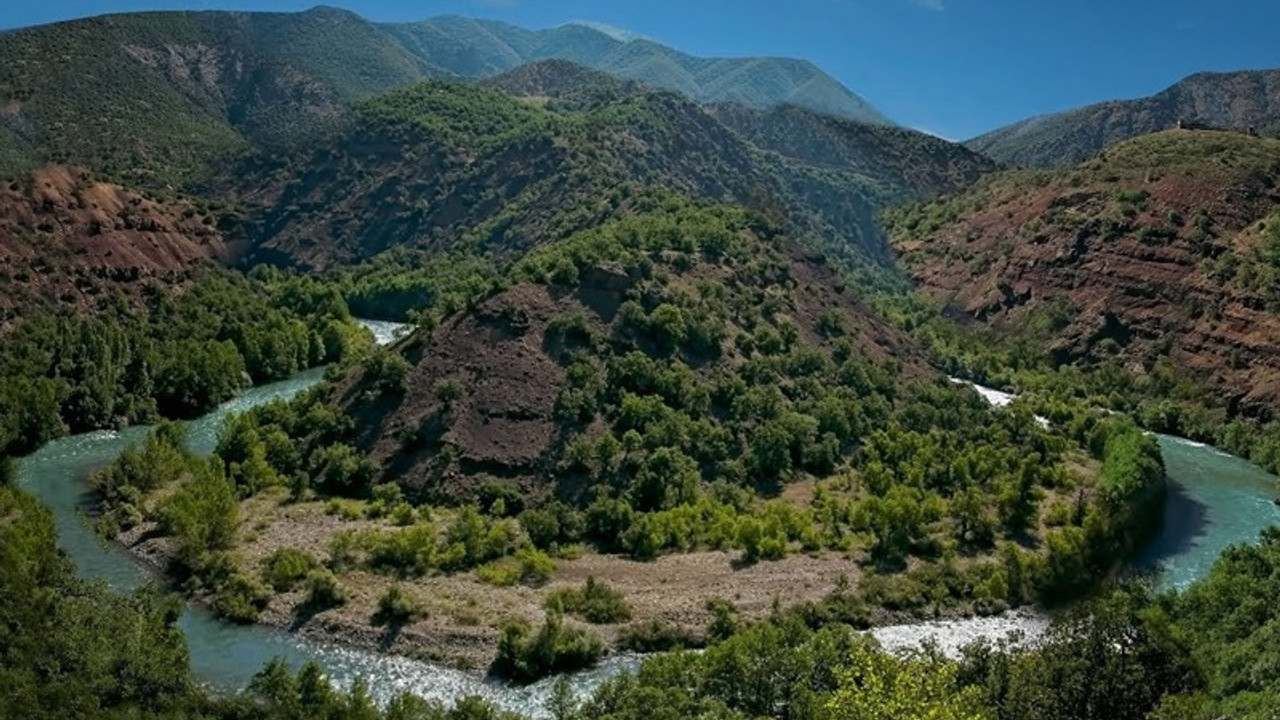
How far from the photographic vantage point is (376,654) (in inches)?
2110

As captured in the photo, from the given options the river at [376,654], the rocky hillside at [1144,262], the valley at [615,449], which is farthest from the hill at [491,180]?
the river at [376,654]

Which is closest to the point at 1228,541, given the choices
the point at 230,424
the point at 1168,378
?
the point at 1168,378

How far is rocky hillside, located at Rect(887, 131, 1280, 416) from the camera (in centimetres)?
12006

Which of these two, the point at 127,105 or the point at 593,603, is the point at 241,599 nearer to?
the point at 593,603

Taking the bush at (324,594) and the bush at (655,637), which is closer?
the bush at (655,637)

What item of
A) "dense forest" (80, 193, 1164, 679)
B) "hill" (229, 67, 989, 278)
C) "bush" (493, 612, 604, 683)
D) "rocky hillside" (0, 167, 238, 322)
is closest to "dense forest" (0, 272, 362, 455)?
"rocky hillside" (0, 167, 238, 322)

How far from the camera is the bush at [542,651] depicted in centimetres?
5216

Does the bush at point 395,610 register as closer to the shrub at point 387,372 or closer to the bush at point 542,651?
the bush at point 542,651

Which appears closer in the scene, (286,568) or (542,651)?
(542,651)

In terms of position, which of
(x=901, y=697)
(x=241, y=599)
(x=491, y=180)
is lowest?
(x=241, y=599)

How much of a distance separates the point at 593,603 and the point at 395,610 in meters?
10.4

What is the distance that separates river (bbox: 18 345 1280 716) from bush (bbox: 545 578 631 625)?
3.19m

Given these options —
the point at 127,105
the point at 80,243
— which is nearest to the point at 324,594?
the point at 80,243

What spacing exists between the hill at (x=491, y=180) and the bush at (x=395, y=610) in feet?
319
